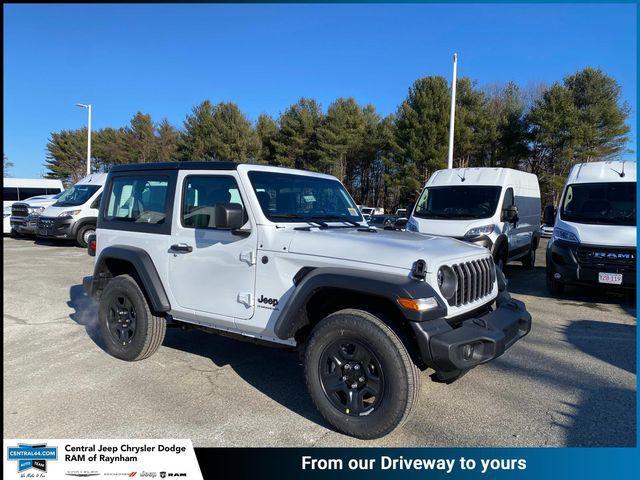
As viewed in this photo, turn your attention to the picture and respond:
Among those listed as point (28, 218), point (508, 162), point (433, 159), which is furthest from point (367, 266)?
point (508, 162)

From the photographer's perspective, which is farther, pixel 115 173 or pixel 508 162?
pixel 508 162

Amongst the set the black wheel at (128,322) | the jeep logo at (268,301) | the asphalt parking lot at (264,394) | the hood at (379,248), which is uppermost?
the hood at (379,248)

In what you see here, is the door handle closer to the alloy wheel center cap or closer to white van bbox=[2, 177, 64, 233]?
the alloy wheel center cap

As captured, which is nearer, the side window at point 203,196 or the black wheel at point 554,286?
the side window at point 203,196

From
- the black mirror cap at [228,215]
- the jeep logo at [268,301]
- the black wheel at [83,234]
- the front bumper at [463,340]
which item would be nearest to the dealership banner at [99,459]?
the jeep logo at [268,301]

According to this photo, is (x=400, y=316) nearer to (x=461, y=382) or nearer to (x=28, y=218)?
(x=461, y=382)

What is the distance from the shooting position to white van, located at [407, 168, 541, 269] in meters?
9.44

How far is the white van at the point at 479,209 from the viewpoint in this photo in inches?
372

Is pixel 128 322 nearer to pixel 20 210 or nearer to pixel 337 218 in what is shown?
pixel 337 218

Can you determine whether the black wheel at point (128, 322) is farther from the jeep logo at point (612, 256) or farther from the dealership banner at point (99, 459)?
the jeep logo at point (612, 256)

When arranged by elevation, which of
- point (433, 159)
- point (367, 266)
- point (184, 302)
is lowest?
point (184, 302)

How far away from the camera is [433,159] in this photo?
98.3ft

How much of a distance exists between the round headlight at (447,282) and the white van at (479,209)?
18.7 feet

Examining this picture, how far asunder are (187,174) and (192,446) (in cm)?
234
